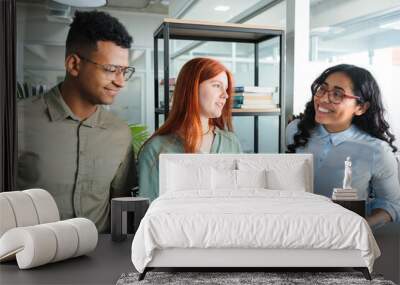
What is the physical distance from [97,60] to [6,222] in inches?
81.4

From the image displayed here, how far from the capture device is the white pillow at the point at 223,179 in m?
5.43

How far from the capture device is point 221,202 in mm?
4496

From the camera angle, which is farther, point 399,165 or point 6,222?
point 399,165

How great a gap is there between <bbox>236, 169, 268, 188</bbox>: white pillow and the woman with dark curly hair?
3.07 feet

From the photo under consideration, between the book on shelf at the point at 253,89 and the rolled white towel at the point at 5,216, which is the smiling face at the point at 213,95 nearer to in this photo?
the book on shelf at the point at 253,89

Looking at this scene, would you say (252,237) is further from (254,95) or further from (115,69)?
(115,69)

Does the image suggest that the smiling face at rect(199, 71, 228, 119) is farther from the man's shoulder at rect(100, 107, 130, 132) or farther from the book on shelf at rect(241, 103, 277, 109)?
the man's shoulder at rect(100, 107, 130, 132)

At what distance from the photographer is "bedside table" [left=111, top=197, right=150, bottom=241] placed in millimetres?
5434

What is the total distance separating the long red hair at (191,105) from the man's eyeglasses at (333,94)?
1.00 meters

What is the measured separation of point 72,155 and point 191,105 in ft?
4.45

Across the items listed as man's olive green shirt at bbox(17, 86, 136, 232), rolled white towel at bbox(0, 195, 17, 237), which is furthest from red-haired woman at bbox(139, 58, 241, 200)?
rolled white towel at bbox(0, 195, 17, 237)

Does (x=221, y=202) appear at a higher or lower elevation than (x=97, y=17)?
lower

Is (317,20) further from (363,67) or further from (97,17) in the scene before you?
(97,17)

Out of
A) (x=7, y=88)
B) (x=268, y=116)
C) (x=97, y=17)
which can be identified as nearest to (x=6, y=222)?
(x=7, y=88)
